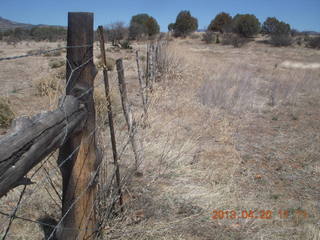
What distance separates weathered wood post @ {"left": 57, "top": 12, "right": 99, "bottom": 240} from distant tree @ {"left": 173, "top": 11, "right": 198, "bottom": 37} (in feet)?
137

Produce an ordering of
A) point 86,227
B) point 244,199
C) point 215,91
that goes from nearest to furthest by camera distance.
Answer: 1. point 86,227
2. point 244,199
3. point 215,91

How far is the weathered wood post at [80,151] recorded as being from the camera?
1.66 m

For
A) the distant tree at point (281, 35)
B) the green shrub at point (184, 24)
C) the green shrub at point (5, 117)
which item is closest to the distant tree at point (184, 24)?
the green shrub at point (184, 24)

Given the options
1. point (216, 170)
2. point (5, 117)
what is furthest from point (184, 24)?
point (216, 170)

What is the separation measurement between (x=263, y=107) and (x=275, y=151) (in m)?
2.99

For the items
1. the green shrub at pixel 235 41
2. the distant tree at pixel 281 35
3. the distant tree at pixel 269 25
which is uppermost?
the distant tree at pixel 269 25

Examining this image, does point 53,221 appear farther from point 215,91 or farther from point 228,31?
point 228,31

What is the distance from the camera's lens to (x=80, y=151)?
1.79 metres

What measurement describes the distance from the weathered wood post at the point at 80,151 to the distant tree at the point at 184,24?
4171 cm

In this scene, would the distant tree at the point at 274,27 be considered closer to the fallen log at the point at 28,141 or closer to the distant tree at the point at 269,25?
the distant tree at the point at 269,25

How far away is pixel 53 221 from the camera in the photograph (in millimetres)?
2754

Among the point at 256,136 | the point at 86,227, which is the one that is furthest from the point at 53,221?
the point at 256,136

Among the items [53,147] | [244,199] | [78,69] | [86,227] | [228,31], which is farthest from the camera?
[228,31]

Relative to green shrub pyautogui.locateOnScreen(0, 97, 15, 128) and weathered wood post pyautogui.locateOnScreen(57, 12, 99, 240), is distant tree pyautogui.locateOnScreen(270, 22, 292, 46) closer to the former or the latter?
green shrub pyautogui.locateOnScreen(0, 97, 15, 128)
